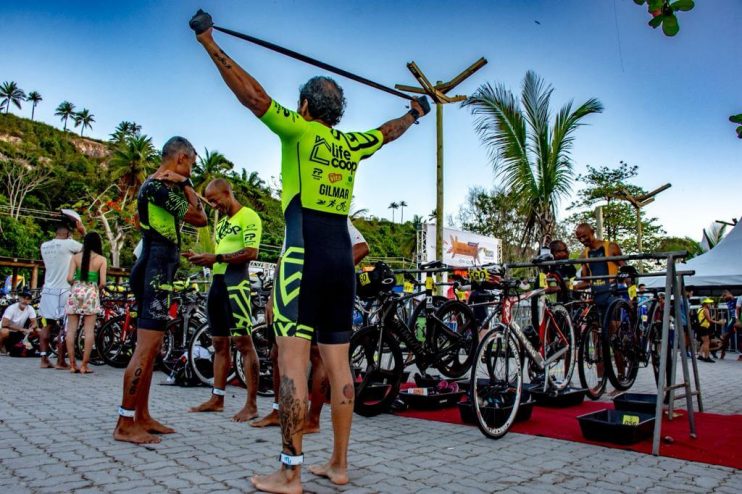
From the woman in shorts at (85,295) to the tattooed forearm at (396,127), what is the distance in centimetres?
639

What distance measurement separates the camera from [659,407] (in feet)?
13.5

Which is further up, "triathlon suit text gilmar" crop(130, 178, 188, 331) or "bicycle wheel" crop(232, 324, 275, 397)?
"triathlon suit text gilmar" crop(130, 178, 188, 331)

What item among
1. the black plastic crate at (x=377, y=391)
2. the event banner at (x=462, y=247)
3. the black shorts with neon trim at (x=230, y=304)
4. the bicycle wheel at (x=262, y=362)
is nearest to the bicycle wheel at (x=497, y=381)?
the black plastic crate at (x=377, y=391)

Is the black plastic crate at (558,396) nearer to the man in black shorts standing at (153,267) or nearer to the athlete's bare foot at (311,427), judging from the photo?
the athlete's bare foot at (311,427)

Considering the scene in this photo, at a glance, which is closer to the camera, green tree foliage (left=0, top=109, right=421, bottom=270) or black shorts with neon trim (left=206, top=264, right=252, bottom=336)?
black shorts with neon trim (left=206, top=264, right=252, bottom=336)

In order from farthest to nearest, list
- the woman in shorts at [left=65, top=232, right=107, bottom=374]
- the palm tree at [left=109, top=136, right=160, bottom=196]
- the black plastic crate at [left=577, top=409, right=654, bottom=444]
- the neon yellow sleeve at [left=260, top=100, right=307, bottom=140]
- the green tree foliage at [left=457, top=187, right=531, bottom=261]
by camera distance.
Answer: the palm tree at [left=109, top=136, right=160, bottom=196]
the green tree foliage at [left=457, top=187, right=531, bottom=261]
the woman in shorts at [left=65, top=232, right=107, bottom=374]
the black plastic crate at [left=577, top=409, right=654, bottom=444]
the neon yellow sleeve at [left=260, top=100, right=307, bottom=140]

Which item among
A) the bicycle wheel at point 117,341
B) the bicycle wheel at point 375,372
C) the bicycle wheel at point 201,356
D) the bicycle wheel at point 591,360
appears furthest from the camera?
the bicycle wheel at point 117,341

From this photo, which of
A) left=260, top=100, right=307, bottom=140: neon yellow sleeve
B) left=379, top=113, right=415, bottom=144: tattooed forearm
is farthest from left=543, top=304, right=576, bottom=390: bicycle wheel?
left=260, top=100, right=307, bottom=140: neon yellow sleeve

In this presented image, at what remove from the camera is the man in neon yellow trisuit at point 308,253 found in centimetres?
278

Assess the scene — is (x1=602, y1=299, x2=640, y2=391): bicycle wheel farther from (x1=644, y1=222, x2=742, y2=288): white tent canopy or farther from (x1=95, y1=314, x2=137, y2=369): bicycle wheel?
(x1=644, y1=222, x2=742, y2=288): white tent canopy

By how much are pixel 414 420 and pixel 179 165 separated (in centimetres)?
310

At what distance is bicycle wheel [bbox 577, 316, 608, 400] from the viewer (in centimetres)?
626

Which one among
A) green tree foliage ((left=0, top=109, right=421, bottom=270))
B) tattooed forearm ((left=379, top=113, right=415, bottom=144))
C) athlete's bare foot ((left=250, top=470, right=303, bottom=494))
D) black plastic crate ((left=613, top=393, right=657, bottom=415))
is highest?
green tree foliage ((left=0, top=109, right=421, bottom=270))

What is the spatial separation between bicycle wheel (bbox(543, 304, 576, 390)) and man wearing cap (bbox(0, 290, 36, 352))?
10.2 m
